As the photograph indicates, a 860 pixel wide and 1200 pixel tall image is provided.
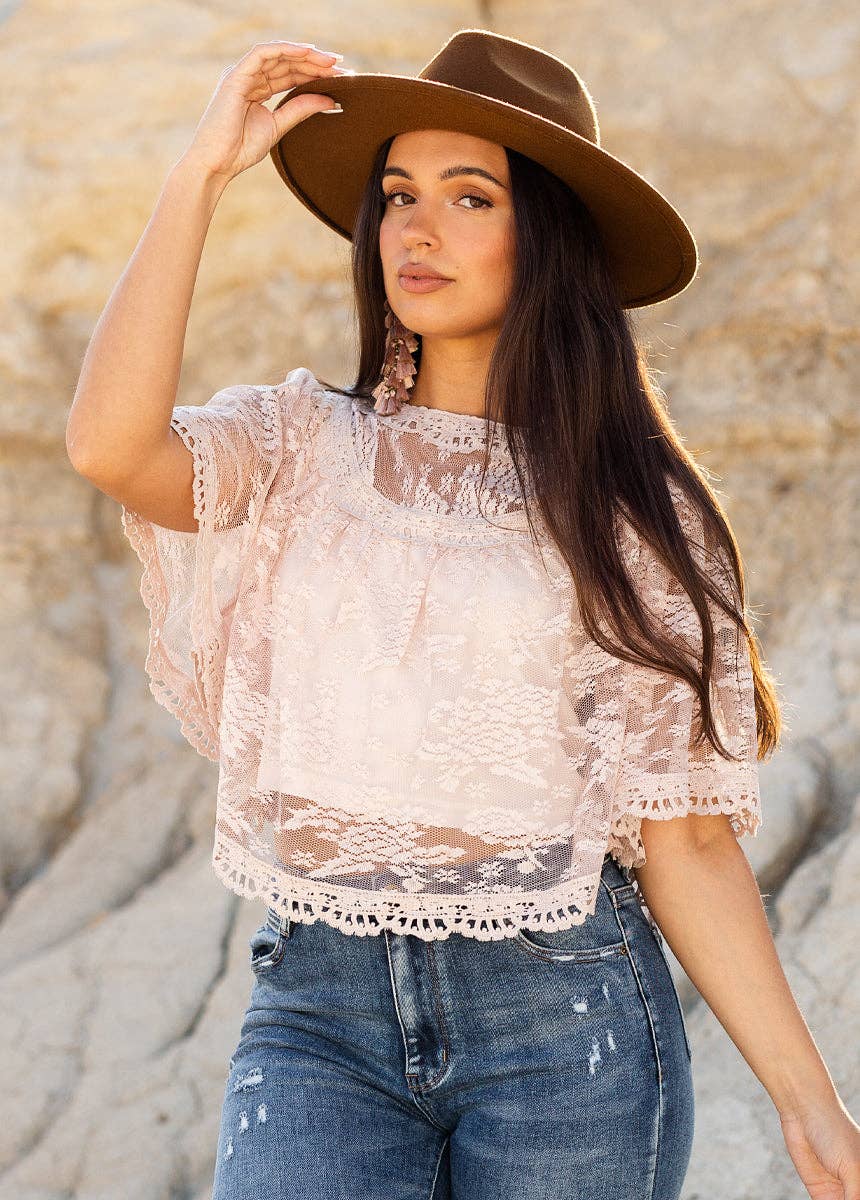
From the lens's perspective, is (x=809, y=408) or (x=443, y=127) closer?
(x=443, y=127)

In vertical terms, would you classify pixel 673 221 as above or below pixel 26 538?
above

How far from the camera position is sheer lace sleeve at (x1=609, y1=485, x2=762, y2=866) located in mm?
2193

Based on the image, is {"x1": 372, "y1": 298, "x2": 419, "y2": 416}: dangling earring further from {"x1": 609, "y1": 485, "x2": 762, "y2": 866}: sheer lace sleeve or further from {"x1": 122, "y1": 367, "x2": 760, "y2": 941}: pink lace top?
{"x1": 609, "y1": 485, "x2": 762, "y2": 866}: sheer lace sleeve

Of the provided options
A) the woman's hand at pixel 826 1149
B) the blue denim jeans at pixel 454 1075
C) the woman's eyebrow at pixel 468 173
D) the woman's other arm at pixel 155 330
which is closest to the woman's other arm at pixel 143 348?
the woman's other arm at pixel 155 330

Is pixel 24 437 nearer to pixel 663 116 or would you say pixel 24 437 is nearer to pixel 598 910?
pixel 663 116

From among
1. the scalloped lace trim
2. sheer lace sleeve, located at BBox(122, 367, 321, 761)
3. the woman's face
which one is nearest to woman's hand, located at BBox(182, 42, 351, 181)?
the woman's face

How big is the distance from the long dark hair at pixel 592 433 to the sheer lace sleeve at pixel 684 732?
0.8 inches

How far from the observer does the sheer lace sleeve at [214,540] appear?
87.0 inches

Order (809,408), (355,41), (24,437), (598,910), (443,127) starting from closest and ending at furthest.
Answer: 1. (598,910)
2. (443,127)
3. (809,408)
4. (24,437)
5. (355,41)

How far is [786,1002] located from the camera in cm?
212

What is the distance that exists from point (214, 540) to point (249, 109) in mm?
649

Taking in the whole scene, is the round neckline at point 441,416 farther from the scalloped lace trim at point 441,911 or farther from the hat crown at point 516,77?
the scalloped lace trim at point 441,911

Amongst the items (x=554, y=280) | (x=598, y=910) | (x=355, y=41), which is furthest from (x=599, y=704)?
(x=355, y=41)

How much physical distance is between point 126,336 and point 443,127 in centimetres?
71
